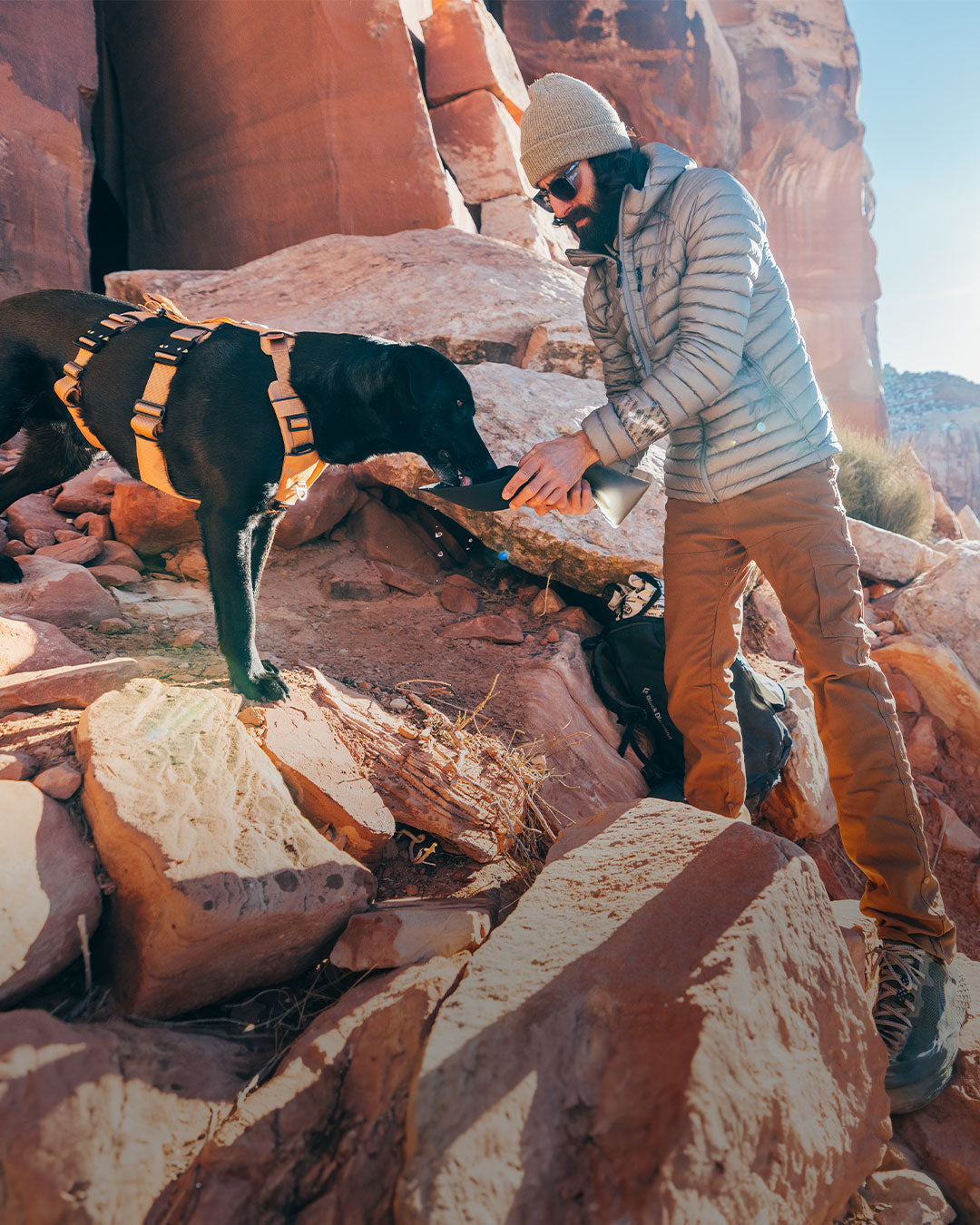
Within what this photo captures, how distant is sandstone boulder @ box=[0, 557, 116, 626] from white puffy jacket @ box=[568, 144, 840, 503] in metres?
1.99

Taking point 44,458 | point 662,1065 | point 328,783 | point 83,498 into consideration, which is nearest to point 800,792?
point 328,783

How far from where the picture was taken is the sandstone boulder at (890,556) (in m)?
5.04

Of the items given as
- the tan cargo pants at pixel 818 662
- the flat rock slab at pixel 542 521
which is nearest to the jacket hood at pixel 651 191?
the tan cargo pants at pixel 818 662

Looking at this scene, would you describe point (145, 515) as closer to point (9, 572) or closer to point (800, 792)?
point (9, 572)

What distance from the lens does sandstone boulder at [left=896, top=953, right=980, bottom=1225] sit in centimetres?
148

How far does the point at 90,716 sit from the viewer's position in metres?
1.81

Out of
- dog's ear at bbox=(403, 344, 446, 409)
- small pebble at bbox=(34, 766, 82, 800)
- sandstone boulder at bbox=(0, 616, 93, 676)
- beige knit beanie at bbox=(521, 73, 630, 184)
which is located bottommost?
small pebble at bbox=(34, 766, 82, 800)

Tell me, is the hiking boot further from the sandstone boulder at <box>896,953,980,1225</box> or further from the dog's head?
the dog's head

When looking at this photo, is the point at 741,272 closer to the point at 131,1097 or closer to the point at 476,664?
the point at 476,664

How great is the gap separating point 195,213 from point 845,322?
50.2 feet

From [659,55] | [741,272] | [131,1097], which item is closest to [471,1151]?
[131,1097]

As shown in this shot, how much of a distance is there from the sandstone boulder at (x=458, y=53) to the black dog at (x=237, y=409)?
568 centimetres

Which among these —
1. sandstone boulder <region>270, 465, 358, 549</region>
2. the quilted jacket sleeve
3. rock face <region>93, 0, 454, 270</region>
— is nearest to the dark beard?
the quilted jacket sleeve

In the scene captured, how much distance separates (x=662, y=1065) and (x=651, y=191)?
2134 millimetres
